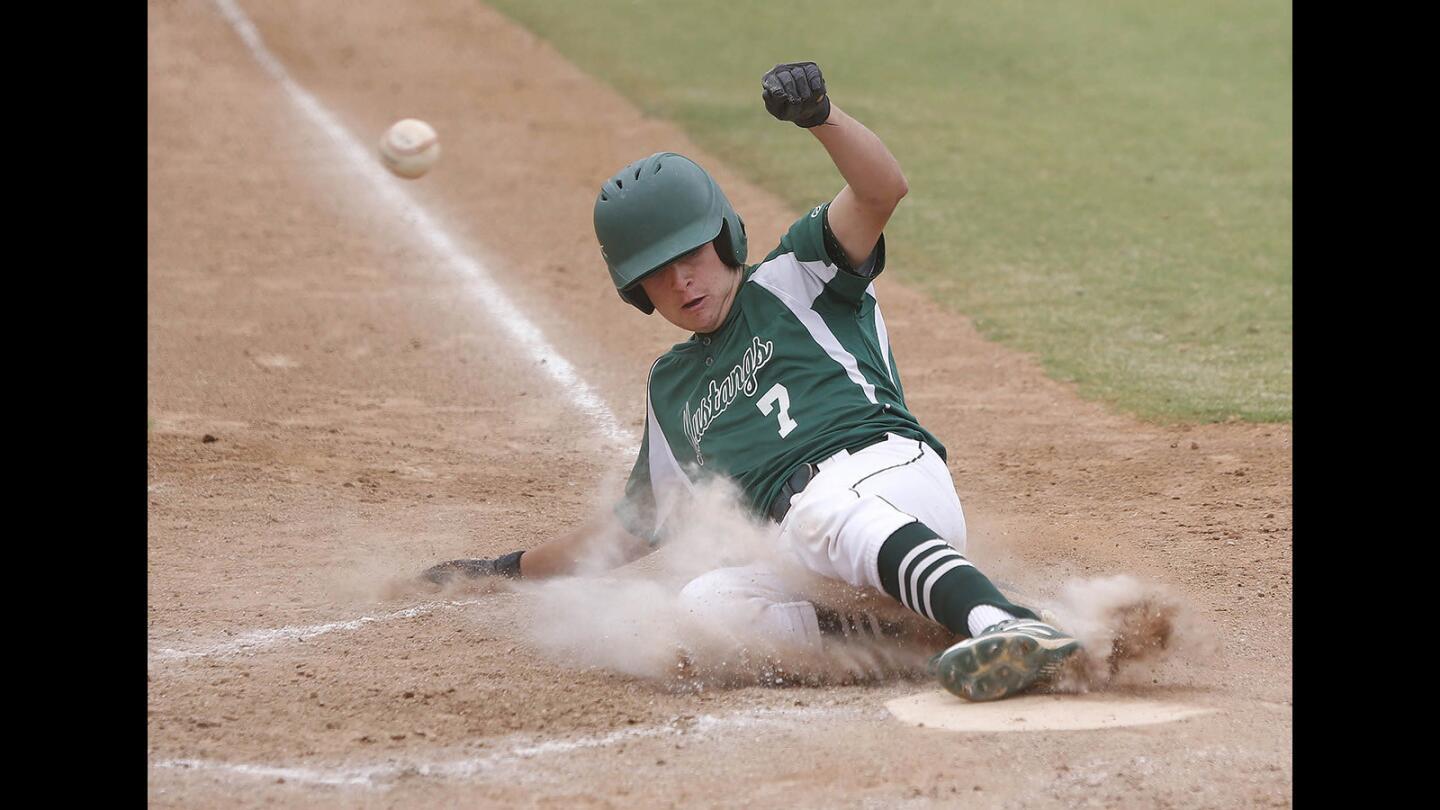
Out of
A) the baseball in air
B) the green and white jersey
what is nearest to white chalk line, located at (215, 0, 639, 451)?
the baseball in air

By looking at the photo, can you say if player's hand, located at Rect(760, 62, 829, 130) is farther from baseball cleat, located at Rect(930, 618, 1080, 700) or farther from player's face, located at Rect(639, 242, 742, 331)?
baseball cleat, located at Rect(930, 618, 1080, 700)

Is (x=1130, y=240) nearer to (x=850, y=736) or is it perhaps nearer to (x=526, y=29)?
(x=850, y=736)

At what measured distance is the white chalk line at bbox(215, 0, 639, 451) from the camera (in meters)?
6.57

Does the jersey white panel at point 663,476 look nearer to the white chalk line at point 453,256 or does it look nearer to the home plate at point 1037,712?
the home plate at point 1037,712

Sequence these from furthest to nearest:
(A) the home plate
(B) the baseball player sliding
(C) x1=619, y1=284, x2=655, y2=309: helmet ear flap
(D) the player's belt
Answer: (C) x1=619, y1=284, x2=655, y2=309: helmet ear flap
(D) the player's belt
(B) the baseball player sliding
(A) the home plate

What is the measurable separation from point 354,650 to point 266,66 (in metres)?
12.0

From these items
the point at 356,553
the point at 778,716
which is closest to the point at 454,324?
the point at 356,553

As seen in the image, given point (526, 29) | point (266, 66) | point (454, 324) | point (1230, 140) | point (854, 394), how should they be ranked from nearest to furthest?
point (854, 394) → point (454, 324) → point (1230, 140) → point (266, 66) → point (526, 29)

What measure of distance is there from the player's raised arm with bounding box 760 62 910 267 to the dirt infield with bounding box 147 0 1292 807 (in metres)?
1.10

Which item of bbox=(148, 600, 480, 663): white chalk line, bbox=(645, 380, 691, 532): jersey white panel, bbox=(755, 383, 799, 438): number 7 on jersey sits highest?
bbox=(755, 383, 799, 438): number 7 on jersey

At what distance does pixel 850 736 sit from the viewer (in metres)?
2.94

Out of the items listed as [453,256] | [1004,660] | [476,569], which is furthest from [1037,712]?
[453,256]

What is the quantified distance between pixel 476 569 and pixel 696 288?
3.60 feet

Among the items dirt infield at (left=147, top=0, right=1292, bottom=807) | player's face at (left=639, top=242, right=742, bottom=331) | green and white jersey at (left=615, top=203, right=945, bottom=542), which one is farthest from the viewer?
player's face at (left=639, top=242, right=742, bottom=331)
